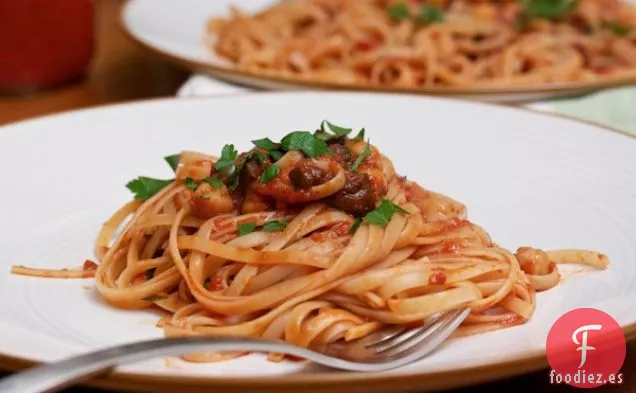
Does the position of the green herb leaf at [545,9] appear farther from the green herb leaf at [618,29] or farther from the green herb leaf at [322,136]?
the green herb leaf at [322,136]

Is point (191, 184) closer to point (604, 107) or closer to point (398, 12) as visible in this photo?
point (604, 107)

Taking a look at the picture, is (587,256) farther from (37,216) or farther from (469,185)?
(37,216)

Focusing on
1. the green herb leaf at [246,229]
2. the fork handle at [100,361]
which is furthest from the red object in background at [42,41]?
the fork handle at [100,361]

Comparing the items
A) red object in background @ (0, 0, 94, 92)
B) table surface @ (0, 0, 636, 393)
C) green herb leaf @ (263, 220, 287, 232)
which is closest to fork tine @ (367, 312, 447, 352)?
green herb leaf @ (263, 220, 287, 232)

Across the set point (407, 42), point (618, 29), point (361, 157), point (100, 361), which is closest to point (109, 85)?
point (407, 42)

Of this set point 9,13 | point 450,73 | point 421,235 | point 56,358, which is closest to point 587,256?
point 421,235
